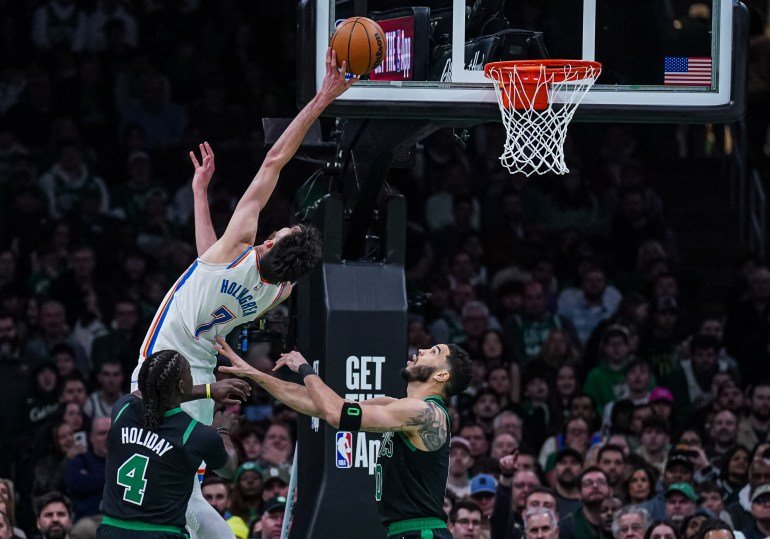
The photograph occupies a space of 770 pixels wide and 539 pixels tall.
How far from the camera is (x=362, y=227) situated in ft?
34.5

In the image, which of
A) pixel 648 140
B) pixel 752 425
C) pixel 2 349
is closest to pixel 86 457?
pixel 2 349

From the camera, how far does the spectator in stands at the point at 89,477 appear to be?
1279cm

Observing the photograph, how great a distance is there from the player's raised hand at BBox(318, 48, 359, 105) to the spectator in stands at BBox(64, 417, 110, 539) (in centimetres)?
489

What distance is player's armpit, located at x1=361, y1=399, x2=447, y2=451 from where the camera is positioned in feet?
27.1

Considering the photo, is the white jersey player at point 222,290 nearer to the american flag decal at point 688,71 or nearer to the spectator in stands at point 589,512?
the american flag decal at point 688,71

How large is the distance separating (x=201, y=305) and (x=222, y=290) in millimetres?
146

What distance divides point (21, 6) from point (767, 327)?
10088 mm

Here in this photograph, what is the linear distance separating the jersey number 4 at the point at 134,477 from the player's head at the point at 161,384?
0.18 metres

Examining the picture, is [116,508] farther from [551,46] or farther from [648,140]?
[648,140]

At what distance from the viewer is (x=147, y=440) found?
803 cm

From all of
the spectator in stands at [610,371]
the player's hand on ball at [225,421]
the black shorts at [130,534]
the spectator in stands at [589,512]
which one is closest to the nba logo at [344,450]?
the player's hand on ball at [225,421]

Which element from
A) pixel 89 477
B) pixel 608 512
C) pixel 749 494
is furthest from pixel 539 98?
pixel 89 477

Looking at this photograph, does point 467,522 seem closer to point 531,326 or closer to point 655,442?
point 655,442

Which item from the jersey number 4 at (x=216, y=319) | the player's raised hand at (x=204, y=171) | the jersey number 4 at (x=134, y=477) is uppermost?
the player's raised hand at (x=204, y=171)
